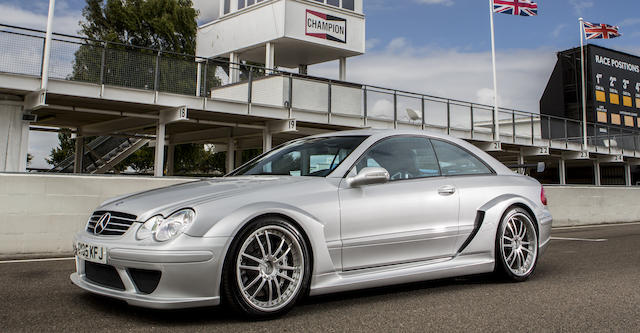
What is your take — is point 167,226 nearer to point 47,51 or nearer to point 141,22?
point 47,51

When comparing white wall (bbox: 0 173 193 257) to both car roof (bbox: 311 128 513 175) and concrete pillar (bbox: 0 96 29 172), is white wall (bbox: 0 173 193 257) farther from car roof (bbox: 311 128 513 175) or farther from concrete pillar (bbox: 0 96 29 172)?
concrete pillar (bbox: 0 96 29 172)

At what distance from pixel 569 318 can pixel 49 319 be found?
3597 millimetres

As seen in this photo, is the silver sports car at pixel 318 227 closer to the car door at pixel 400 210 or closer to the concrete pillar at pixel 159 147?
the car door at pixel 400 210

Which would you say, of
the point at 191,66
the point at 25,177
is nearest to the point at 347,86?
the point at 191,66

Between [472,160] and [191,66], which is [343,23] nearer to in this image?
[191,66]

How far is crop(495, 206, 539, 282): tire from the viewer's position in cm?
521

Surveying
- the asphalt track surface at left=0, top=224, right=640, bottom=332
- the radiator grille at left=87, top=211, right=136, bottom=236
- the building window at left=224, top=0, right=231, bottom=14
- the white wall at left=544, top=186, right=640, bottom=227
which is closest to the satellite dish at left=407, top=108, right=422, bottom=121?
the white wall at left=544, top=186, right=640, bottom=227

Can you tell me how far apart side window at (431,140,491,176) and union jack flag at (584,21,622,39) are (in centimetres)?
2572

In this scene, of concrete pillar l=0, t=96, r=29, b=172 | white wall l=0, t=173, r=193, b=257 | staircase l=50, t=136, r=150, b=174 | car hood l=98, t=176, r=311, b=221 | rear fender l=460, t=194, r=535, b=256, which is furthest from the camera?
staircase l=50, t=136, r=150, b=174

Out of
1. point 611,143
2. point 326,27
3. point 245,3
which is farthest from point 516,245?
point 611,143

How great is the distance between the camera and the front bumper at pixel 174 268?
348 cm

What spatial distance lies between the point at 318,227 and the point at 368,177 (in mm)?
597

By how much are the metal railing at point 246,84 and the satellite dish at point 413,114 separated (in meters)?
0.05

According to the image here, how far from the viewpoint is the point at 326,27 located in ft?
69.0
